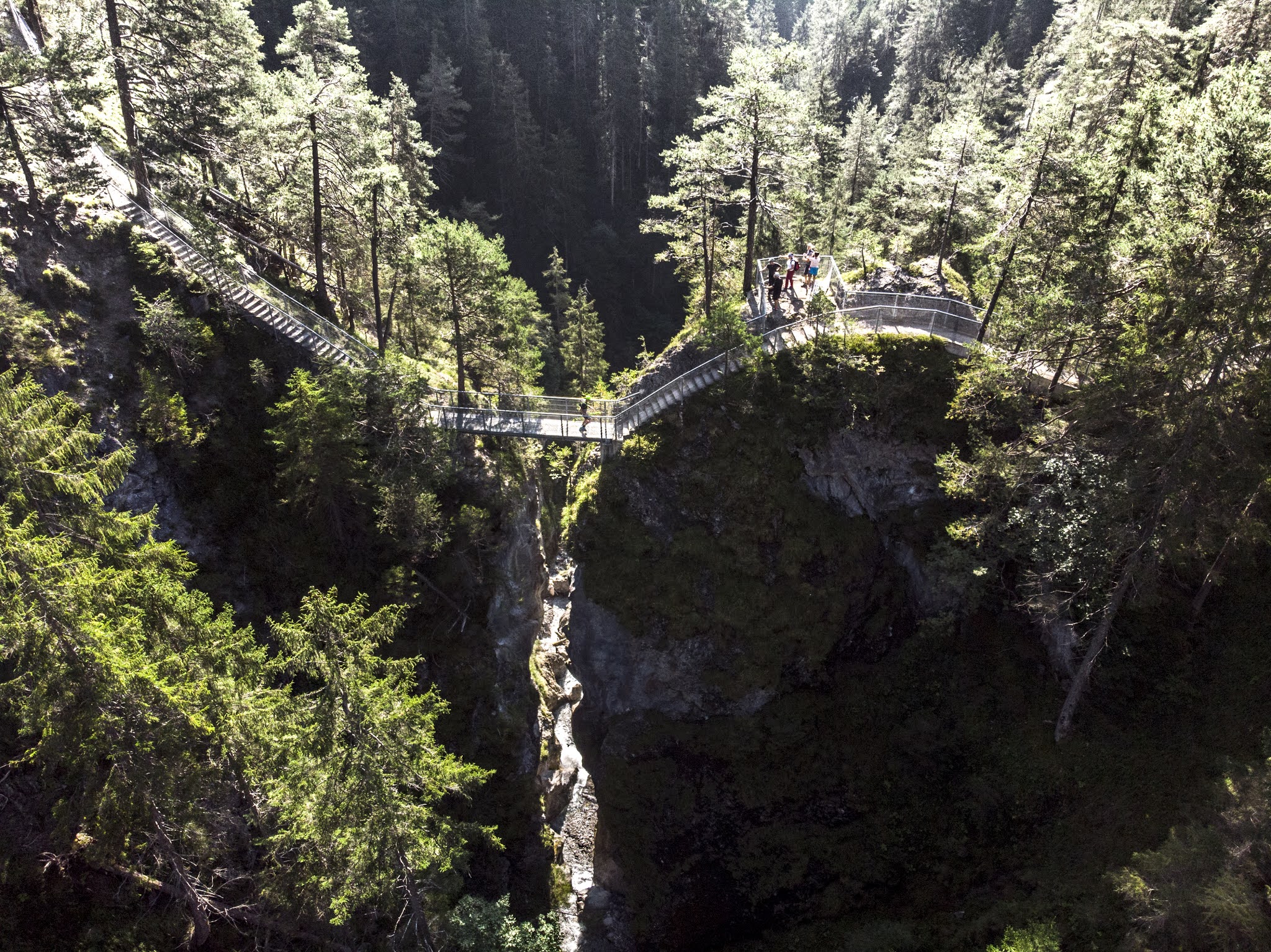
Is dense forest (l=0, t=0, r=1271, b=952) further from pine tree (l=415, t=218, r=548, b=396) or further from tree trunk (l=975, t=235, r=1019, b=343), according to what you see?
tree trunk (l=975, t=235, r=1019, b=343)

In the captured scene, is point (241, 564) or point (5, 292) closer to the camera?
point (5, 292)

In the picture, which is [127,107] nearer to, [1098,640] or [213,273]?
[213,273]

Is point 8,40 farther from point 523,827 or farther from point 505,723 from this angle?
point 523,827

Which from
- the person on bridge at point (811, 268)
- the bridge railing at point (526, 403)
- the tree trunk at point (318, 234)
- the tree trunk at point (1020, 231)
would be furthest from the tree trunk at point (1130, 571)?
the tree trunk at point (318, 234)

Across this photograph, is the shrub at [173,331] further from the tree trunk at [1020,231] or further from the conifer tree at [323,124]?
the tree trunk at [1020,231]

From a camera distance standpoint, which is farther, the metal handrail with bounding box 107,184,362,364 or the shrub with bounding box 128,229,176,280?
the metal handrail with bounding box 107,184,362,364

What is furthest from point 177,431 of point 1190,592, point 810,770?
point 1190,592

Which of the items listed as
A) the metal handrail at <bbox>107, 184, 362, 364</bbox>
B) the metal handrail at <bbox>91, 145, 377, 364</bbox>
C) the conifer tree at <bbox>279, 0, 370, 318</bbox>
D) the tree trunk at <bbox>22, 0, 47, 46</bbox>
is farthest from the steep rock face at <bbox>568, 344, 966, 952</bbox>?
the tree trunk at <bbox>22, 0, 47, 46</bbox>
